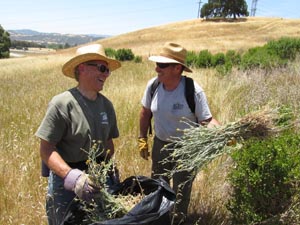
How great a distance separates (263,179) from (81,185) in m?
1.34

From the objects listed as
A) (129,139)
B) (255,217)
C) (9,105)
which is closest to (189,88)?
(255,217)

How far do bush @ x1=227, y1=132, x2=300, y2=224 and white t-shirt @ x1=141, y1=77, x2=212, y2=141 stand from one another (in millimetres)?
472

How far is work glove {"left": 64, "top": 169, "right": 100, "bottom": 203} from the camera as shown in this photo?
2.17 meters

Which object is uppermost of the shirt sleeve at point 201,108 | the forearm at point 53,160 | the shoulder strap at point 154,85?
the shoulder strap at point 154,85

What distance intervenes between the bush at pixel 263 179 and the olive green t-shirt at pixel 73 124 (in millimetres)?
1101

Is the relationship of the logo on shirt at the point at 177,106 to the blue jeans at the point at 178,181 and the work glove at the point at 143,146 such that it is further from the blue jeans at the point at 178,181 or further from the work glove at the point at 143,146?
the work glove at the point at 143,146

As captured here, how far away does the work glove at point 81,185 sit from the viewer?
217cm

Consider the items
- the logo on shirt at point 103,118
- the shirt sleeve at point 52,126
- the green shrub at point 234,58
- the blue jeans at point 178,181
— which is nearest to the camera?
the shirt sleeve at point 52,126

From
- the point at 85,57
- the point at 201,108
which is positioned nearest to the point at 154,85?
the point at 201,108

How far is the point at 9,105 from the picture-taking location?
6.92m

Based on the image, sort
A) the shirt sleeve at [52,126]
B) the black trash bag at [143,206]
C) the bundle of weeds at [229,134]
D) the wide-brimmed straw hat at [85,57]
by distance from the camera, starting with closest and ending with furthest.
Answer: the black trash bag at [143,206], the bundle of weeds at [229,134], the shirt sleeve at [52,126], the wide-brimmed straw hat at [85,57]

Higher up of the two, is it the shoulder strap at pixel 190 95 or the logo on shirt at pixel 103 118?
the shoulder strap at pixel 190 95

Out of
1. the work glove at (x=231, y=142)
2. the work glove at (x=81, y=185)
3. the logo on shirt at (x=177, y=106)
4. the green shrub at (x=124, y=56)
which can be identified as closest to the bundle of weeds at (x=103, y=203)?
the work glove at (x=81, y=185)

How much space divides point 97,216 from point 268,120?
3.89 ft
